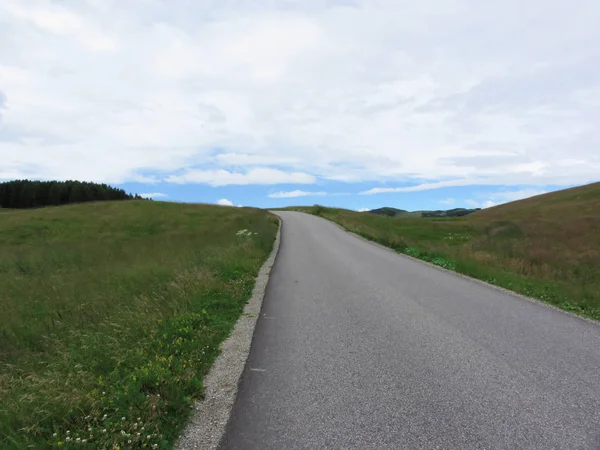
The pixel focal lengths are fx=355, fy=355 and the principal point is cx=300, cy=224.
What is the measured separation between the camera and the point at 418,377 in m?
4.39

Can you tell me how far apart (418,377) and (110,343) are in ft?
14.8

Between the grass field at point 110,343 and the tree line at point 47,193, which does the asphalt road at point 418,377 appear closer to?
the grass field at point 110,343

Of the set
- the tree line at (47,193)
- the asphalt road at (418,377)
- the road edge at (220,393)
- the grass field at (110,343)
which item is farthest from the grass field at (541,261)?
the tree line at (47,193)

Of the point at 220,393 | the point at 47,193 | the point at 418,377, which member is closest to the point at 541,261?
the point at 418,377

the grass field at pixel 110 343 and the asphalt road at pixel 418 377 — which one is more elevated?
the grass field at pixel 110 343

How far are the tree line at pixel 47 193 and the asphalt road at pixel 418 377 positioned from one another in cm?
9737

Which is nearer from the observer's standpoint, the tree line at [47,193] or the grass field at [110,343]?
the grass field at [110,343]

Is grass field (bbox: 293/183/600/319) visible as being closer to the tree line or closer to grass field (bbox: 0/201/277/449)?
grass field (bbox: 0/201/277/449)

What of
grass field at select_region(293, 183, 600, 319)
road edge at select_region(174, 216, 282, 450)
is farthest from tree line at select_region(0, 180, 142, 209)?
road edge at select_region(174, 216, 282, 450)

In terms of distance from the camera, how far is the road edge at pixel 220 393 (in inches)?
127

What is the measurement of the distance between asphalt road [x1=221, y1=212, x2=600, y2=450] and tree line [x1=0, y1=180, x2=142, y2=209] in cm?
9737

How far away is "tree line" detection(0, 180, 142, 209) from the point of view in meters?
88.8

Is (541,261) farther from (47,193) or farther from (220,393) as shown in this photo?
(47,193)

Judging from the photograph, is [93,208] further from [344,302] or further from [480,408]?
[480,408]
